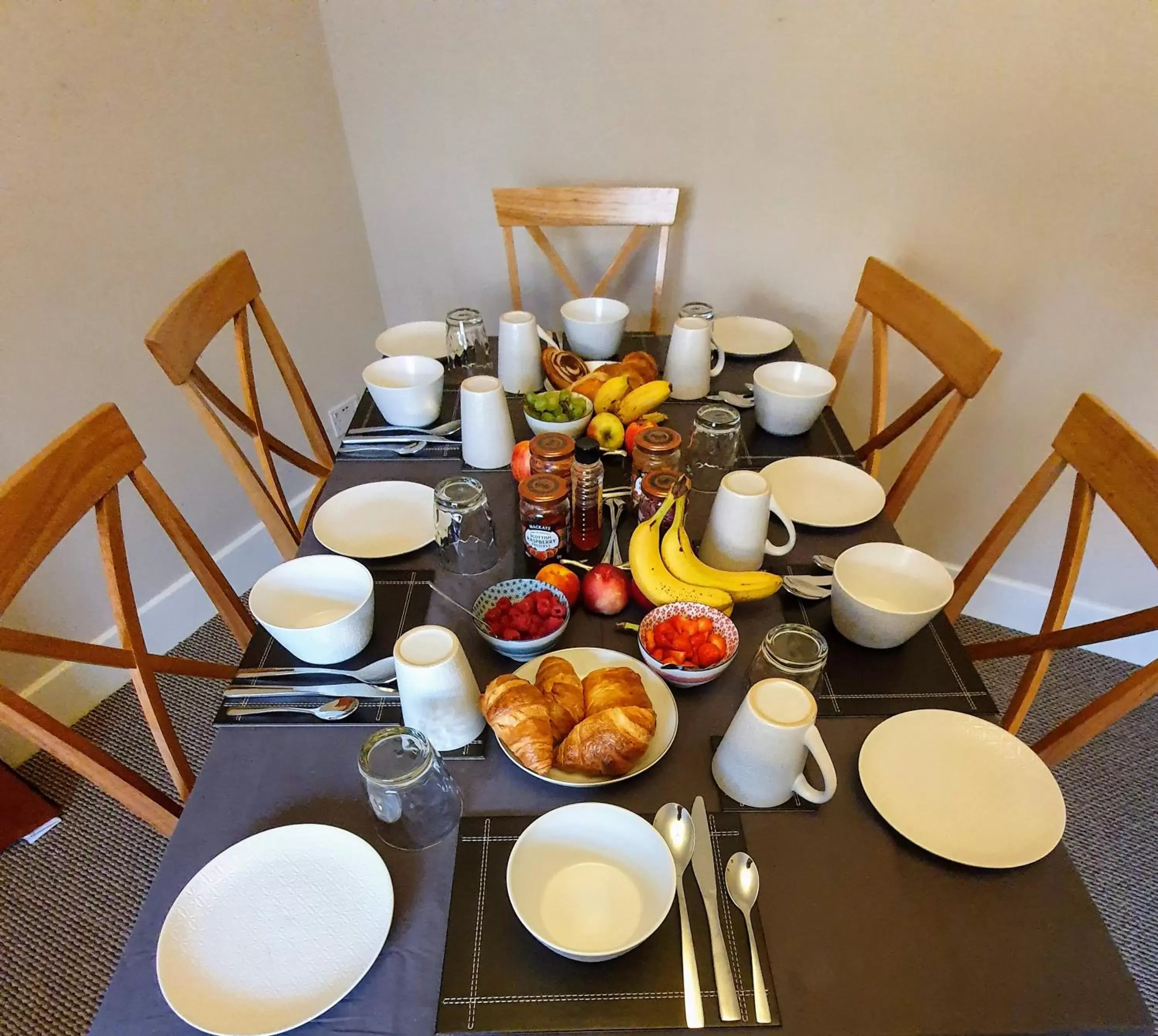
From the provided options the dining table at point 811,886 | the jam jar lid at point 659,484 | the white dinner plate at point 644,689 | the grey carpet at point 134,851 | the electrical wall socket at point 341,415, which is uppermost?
the jam jar lid at point 659,484

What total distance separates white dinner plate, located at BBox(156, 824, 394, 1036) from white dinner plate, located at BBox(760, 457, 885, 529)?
0.66 meters

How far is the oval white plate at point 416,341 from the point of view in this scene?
4.28 feet

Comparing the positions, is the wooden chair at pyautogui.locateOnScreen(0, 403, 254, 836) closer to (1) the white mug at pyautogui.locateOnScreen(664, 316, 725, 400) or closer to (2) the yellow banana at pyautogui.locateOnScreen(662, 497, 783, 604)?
(2) the yellow banana at pyautogui.locateOnScreen(662, 497, 783, 604)

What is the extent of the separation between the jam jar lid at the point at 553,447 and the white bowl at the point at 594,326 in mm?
445

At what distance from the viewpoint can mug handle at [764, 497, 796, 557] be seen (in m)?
0.79

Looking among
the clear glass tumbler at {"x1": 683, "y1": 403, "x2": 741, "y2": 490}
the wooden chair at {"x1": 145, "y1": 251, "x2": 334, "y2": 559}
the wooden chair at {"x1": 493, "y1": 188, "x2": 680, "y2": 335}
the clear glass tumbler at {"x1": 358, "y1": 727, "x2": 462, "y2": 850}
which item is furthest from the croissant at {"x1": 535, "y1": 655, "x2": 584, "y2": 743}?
the wooden chair at {"x1": 493, "y1": 188, "x2": 680, "y2": 335}

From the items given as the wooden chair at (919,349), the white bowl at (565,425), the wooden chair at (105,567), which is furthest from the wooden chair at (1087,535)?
the wooden chair at (105,567)

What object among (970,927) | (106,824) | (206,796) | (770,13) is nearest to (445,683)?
(206,796)

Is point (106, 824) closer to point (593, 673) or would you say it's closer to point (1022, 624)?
point (593, 673)

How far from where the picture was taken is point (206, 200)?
149 centimetres

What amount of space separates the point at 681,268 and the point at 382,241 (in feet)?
2.73

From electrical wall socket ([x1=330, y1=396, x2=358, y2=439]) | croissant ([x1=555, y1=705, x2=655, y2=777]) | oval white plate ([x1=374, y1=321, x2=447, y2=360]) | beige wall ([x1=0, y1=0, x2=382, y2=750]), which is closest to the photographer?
croissant ([x1=555, y1=705, x2=655, y2=777])

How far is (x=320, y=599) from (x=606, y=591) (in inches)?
13.0

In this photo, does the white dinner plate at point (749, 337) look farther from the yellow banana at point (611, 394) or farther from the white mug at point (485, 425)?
the white mug at point (485, 425)
